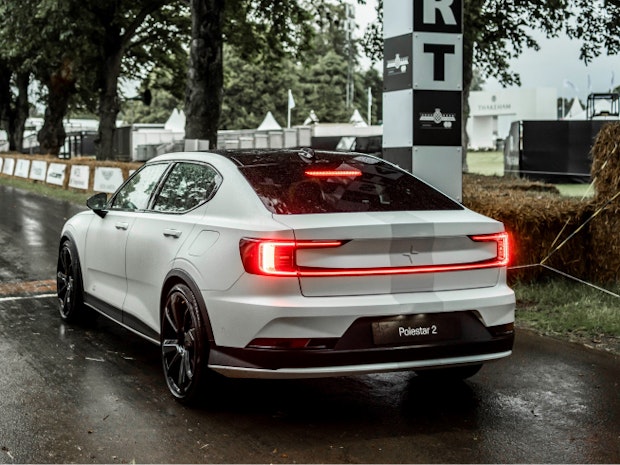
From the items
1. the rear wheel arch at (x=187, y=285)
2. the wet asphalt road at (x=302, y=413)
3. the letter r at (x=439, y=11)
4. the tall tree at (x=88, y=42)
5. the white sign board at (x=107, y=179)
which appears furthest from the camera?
the tall tree at (x=88, y=42)

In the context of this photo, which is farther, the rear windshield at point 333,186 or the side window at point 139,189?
the side window at point 139,189

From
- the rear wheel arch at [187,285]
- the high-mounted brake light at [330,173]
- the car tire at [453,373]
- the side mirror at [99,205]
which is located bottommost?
the car tire at [453,373]

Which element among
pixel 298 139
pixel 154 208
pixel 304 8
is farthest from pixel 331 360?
pixel 298 139

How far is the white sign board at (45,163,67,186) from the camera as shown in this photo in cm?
2862

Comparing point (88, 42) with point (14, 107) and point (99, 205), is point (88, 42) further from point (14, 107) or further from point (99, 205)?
point (99, 205)

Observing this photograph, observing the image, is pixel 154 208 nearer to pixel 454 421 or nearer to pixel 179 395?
pixel 179 395

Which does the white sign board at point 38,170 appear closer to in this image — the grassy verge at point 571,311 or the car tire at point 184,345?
the grassy verge at point 571,311

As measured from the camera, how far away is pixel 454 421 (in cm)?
514

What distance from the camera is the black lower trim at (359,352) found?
4750 millimetres

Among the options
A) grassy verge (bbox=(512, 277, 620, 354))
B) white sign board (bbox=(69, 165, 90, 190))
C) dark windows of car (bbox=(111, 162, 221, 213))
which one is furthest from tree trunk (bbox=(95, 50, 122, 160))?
dark windows of car (bbox=(111, 162, 221, 213))

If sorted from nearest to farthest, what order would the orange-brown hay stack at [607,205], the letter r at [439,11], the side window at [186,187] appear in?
the side window at [186,187], the letter r at [439,11], the orange-brown hay stack at [607,205]

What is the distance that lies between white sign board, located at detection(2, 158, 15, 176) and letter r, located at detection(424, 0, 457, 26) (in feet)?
98.2

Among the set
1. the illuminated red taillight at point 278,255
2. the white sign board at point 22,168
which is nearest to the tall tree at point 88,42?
the white sign board at point 22,168

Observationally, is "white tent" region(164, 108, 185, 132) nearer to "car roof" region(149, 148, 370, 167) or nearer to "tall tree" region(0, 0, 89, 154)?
"tall tree" region(0, 0, 89, 154)
